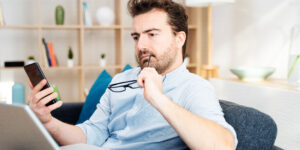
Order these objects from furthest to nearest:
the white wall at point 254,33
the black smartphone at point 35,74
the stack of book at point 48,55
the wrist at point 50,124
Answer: the stack of book at point 48,55, the white wall at point 254,33, the wrist at point 50,124, the black smartphone at point 35,74

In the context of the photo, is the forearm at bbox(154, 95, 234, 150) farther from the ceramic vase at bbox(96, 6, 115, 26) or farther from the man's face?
the ceramic vase at bbox(96, 6, 115, 26)

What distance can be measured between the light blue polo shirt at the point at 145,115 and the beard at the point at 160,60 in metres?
0.04

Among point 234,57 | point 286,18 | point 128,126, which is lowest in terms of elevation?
point 128,126

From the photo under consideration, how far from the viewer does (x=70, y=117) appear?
7.22 feet

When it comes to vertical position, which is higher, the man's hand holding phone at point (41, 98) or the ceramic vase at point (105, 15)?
the ceramic vase at point (105, 15)

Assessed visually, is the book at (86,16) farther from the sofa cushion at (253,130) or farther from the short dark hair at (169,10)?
the sofa cushion at (253,130)

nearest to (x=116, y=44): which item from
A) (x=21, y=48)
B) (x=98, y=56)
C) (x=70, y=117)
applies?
(x=98, y=56)

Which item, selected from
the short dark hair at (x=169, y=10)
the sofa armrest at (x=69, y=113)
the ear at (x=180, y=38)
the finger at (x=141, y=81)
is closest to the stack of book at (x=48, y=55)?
the sofa armrest at (x=69, y=113)

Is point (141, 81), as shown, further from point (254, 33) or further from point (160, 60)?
point (254, 33)

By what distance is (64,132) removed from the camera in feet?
4.14

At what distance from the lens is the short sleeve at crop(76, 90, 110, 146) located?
53.5 inches

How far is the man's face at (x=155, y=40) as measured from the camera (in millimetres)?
1286

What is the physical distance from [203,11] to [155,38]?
8.77ft

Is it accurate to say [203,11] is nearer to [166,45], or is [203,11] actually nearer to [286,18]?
[286,18]
